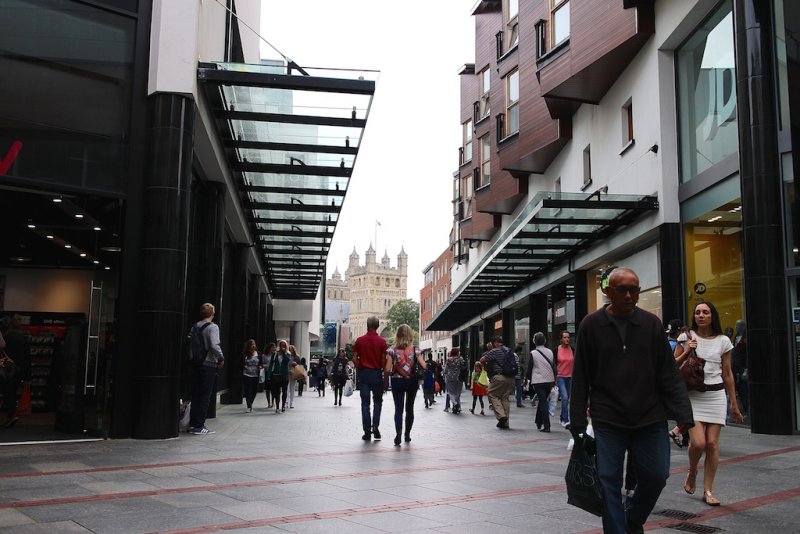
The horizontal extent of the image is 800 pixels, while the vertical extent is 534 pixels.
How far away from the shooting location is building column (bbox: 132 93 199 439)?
10.8 m

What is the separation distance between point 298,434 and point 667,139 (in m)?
10.6

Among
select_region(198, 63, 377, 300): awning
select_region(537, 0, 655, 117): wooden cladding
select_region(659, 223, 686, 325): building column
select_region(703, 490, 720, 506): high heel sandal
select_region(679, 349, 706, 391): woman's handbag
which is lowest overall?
select_region(703, 490, 720, 506): high heel sandal

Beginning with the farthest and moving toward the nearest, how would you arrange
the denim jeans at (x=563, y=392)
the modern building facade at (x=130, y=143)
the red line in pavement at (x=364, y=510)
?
the denim jeans at (x=563, y=392) < the modern building facade at (x=130, y=143) < the red line in pavement at (x=364, y=510)

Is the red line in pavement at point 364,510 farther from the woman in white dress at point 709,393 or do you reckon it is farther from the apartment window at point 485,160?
the apartment window at point 485,160

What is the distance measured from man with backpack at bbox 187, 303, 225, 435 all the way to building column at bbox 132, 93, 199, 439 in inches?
28.7

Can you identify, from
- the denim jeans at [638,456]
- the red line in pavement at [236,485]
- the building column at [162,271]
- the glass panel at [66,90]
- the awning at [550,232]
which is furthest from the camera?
the awning at [550,232]

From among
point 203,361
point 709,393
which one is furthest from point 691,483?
point 203,361

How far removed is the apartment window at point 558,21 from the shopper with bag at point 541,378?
35.5 feet

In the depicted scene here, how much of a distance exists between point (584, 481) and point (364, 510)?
234cm

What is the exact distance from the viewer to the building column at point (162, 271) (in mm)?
10789

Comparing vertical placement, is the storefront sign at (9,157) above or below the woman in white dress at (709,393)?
above

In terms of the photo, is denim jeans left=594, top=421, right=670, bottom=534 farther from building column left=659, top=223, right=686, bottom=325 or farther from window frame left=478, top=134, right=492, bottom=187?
window frame left=478, top=134, right=492, bottom=187

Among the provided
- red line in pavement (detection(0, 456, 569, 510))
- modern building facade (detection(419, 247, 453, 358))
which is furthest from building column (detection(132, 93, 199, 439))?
modern building facade (detection(419, 247, 453, 358))

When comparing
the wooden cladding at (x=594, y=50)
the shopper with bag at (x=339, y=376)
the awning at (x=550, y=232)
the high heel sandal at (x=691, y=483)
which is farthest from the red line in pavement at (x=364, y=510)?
the shopper with bag at (x=339, y=376)
